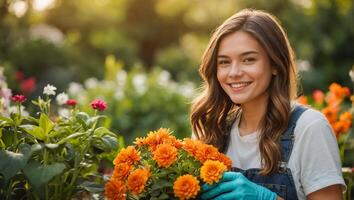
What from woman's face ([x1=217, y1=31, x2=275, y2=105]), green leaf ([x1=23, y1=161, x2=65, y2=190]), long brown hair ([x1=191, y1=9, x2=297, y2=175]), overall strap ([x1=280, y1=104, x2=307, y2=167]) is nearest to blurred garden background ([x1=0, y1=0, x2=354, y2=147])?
long brown hair ([x1=191, y1=9, x2=297, y2=175])

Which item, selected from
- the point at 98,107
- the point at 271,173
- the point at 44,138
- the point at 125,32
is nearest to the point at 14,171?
the point at 44,138

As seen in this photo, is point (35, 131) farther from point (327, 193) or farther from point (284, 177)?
point (327, 193)

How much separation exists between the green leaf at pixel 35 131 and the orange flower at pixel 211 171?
2.19ft

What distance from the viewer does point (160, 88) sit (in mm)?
6039

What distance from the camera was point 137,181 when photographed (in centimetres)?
203

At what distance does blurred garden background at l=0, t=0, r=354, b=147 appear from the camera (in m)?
5.90

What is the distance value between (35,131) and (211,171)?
2.40 feet

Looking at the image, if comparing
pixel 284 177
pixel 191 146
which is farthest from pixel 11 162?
pixel 284 177

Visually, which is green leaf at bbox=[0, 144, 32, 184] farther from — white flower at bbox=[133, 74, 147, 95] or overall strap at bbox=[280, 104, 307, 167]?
white flower at bbox=[133, 74, 147, 95]

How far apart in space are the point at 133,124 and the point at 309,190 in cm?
359

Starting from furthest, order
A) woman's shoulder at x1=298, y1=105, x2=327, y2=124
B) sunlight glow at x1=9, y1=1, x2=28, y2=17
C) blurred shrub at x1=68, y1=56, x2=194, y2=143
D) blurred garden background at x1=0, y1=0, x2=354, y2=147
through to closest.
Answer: sunlight glow at x1=9, y1=1, x2=28, y2=17, blurred garden background at x1=0, y1=0, x2=354, y2=147, blurred shrub at x1=68, y1=56, x2=194, y2=143, woman's shoulder at x1=298, y1=105, x2=327, y2=124

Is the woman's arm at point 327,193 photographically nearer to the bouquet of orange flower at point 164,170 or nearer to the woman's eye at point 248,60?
the bouquet of orange flower at point 164,170

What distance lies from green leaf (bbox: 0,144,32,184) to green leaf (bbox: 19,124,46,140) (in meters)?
0.17

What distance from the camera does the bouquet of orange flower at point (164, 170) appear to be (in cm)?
203
